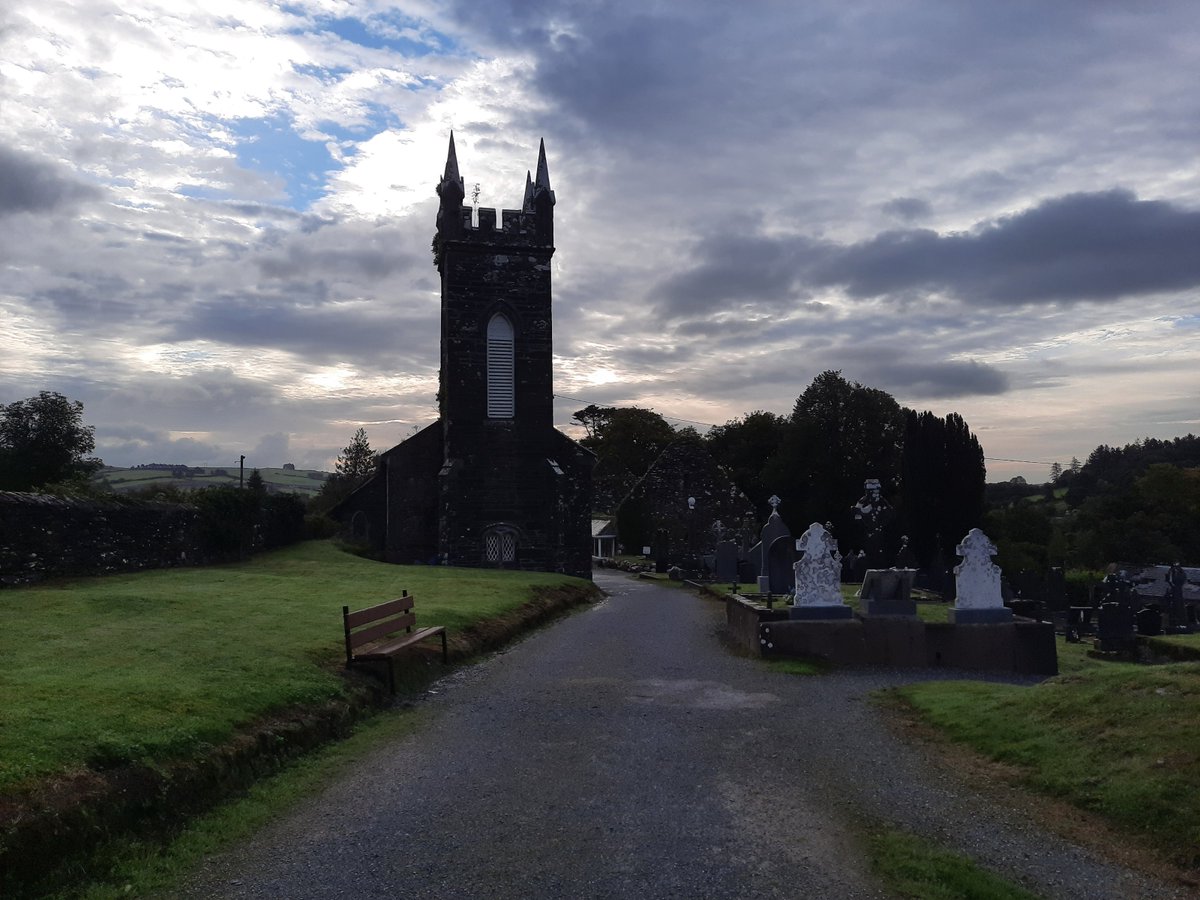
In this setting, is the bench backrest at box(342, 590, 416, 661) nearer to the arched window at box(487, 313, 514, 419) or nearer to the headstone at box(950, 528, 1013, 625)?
the headstone at box(950, 528, 1013, 625)

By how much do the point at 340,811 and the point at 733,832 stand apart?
289cm

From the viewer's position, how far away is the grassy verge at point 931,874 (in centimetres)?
545

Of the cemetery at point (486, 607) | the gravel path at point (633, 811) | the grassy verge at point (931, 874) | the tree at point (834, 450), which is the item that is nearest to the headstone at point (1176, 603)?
the cemetery at point (486, 607)

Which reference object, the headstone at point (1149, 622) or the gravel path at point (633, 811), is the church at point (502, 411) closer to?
the headstone at point (1149, 622)

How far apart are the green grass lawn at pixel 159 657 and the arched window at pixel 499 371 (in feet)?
42.5

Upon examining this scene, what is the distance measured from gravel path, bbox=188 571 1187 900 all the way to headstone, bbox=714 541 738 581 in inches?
774

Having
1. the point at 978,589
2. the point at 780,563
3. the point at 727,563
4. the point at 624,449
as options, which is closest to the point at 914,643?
the point at 978,589

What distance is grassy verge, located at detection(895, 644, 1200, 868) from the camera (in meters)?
6.55

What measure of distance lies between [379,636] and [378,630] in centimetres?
9

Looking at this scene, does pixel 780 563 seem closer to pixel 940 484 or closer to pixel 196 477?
pixel 940 484

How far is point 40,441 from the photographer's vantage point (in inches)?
1015

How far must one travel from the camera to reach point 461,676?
13148 mm

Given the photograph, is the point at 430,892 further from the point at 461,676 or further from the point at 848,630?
the point at 848,630

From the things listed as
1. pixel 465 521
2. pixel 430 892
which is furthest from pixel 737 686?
pixel 465 521
